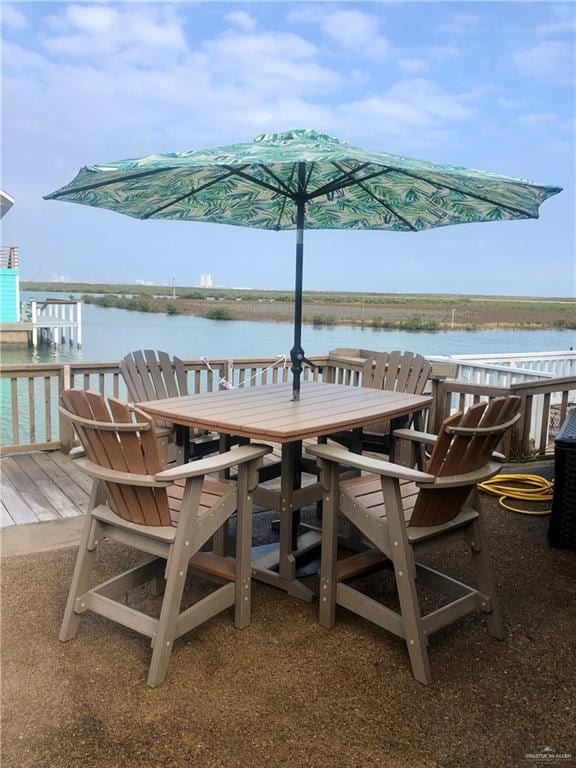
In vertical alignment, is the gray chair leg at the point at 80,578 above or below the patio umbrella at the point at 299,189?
below

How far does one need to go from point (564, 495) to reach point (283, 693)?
200 cm

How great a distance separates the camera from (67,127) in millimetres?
11680

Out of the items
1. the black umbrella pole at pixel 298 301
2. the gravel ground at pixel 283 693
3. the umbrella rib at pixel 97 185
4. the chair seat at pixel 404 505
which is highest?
the umbrella rib at pixel 97 185

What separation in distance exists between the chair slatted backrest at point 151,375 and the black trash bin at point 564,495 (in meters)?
2.39

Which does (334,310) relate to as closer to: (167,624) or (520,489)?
(520,489)

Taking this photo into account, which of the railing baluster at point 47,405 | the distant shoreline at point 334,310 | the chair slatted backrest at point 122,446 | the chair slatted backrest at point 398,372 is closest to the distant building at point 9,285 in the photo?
the distant shoreline at point 334,310

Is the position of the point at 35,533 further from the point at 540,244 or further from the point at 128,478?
the point at 540,244

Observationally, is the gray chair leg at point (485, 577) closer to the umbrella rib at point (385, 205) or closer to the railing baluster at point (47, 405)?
the umbrella rib at point (385, 205)

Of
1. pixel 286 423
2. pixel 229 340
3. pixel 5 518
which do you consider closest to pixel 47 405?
pixel 5 518

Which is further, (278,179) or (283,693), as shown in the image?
(278,179)

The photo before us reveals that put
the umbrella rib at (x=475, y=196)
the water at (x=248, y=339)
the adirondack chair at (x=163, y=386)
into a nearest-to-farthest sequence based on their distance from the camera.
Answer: the umbrella rib at (x=475, y=196)
the adirondack chair at (x=163, y=386)
the water at (x=248, y=339)

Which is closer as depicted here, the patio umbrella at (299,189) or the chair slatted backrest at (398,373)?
the patio umbrella at (299,189)

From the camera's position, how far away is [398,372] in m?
4.11

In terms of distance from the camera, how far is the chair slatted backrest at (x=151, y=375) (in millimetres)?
3580
